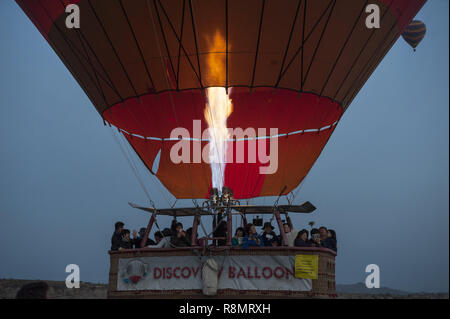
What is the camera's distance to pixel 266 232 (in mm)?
8977

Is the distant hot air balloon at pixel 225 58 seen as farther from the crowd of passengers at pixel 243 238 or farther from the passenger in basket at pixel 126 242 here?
the passenger in basket at pixel 126 242

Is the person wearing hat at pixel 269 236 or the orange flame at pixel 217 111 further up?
the orange flame at pixel 217 111

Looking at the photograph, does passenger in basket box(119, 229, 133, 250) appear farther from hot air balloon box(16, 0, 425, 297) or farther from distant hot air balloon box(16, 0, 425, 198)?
distant hot air balloon box(16, 0, 425, 198)

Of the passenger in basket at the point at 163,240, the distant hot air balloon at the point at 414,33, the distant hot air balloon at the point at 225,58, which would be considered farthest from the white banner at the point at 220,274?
the distant hot air balloon at the point at 414,33

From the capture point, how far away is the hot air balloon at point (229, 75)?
999 centimetres

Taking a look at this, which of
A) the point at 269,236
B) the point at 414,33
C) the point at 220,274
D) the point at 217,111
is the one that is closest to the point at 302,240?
the point at 269,236

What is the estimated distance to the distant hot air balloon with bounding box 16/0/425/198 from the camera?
33.5 feet

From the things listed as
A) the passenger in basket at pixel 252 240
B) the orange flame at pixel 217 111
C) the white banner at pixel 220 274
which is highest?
the orange flame at pixel 217 111

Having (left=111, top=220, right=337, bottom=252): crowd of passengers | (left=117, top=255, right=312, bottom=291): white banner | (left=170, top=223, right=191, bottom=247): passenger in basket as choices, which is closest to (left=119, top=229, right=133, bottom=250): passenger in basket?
(left=111, top=220, right=337, bottom=252): crowd of passengers

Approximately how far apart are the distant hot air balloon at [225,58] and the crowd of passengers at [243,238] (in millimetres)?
1072

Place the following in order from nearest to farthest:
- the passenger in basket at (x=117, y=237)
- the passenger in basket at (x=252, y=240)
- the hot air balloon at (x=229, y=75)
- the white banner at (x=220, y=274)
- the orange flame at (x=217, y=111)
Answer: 1. the white banner at (x=220, y=274)
2. the passenger in basket at (x=252, y=240)
3. the passenger in basket at (x=117, y=237)
4. the hot air balloon at (x=229, y=75)
5. the orange flame at (x=217, y=111)

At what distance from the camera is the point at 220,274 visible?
7887mm

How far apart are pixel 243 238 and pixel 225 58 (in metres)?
4.70
